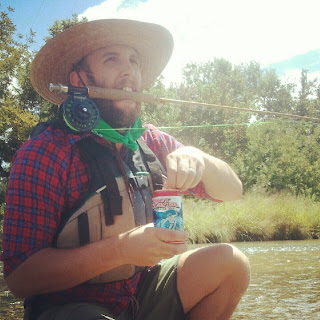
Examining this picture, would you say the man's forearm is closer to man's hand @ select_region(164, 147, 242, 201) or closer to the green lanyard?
man's hand @ select_region(164, 147, 242, 201)

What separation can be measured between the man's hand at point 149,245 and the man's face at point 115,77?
0.84 metres

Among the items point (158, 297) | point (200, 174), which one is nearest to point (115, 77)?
point (200, 174)

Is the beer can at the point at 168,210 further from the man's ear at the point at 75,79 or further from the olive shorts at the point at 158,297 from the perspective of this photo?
the man's ear at the point at 75,79

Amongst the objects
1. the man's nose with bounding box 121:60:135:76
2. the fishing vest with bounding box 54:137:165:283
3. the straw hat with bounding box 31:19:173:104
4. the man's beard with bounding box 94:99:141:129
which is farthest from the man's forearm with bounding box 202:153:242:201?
the straw hat with bounding box 31:19:173:104

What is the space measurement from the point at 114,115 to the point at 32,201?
760 mm

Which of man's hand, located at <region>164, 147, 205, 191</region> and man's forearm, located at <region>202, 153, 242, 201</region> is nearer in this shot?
man's hand, located at <region>164, 147, 205, 191</region>

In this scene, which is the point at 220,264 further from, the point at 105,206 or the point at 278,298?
the point at 278,298

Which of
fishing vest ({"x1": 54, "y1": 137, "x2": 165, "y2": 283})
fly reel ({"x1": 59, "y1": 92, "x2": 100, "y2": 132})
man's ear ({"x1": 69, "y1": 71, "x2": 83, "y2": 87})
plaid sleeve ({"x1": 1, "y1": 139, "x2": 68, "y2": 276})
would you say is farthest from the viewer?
man's ear ({"x1": 69, "y1": 71, "x2": 83, "y2": 87})

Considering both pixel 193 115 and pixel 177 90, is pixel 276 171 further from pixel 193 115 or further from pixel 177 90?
pixel 177 90

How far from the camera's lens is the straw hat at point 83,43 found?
246 centimetres

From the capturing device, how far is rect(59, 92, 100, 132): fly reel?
203cm

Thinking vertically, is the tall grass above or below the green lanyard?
below

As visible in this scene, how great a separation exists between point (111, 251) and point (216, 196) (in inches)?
35.9

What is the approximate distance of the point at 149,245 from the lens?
64.9 inches
